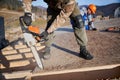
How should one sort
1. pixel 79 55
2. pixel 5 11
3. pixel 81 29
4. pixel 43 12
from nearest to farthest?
pixel 81 29
pixel 79 55
pixel 5 11
pixel 43 12

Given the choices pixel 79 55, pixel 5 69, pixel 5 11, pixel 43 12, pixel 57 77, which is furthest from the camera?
pixel 43 12

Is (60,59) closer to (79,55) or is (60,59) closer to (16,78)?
(79,55)

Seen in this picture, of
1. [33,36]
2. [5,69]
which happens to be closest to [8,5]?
[5,69]

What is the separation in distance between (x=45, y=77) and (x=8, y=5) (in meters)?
20.2

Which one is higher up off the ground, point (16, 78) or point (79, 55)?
point (79, 55)

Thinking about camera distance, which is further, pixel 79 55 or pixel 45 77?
pixel 79 55

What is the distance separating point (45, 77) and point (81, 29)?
3.40 ft

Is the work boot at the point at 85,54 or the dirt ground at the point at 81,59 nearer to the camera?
the dirt ground at the point at 81,59

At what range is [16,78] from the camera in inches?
144

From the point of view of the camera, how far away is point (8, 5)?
72.4 feet

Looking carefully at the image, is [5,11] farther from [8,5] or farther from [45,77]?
[45,77]

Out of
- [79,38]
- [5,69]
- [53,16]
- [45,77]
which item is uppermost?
[53,16]

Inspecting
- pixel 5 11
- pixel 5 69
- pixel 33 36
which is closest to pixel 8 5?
pixel 5 11

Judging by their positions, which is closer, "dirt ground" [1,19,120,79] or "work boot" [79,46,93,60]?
"dirt ground" [1,19,120,79]
